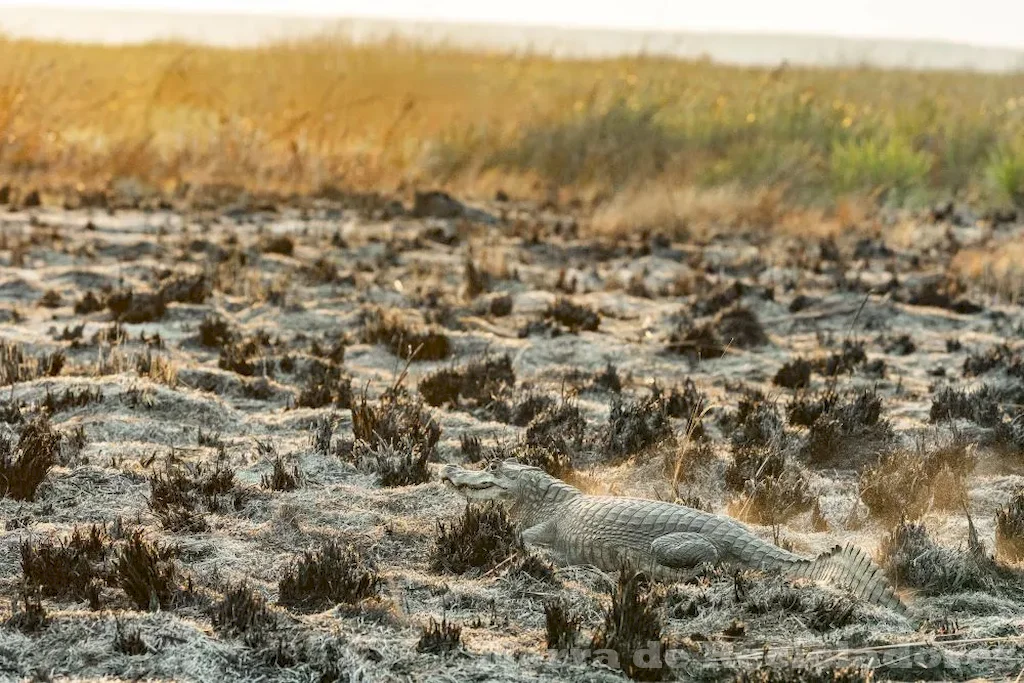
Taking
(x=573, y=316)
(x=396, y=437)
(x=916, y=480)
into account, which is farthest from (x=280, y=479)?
(x=573, y=316)

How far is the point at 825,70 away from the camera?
44.8 meters

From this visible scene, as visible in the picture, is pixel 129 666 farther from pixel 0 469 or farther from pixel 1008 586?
pixel 1008 586

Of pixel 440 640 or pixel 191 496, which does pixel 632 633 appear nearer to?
pixel 440 640

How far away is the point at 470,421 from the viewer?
26.7 feet

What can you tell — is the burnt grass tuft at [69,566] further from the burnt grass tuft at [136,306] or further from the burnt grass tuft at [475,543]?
the burnt grass tuft at [136,306]

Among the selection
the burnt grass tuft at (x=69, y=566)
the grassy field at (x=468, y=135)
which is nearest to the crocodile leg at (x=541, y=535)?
the burnt grass tuft at (x=69, y=566)

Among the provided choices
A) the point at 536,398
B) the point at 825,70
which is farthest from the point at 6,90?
the point at 825,70

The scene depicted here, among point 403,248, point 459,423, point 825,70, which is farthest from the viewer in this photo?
point 825,70

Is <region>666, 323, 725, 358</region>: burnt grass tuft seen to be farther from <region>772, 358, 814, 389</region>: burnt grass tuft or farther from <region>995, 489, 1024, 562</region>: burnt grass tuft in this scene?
<region>995, 489, 1024, 562</region>: burnt grass tuft

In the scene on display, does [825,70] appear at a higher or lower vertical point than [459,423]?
higher

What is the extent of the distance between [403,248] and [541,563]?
33.2ft

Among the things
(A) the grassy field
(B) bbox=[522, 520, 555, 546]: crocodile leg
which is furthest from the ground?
(A) the grassy field

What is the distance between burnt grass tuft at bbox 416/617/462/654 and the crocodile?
957 mm

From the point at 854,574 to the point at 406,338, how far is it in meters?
6.02
